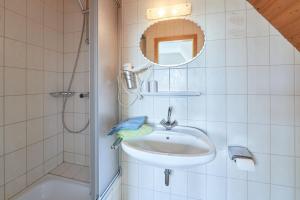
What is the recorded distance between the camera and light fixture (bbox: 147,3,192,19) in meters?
1.19

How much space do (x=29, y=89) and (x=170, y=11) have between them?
1.34 m

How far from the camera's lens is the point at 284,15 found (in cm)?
92

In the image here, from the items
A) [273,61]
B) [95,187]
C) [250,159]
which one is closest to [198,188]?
[250,159]

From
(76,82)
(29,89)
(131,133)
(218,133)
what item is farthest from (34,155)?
(218,133)

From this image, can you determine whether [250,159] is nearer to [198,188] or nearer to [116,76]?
[198,188]

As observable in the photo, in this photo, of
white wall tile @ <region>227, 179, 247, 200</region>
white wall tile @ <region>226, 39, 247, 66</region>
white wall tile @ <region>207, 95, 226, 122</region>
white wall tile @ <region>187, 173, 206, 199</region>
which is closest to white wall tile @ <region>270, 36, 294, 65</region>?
white wall tile @ <region>226, 39, 247, 66</region>

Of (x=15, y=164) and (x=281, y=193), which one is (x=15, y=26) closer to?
(x=15, y=164)

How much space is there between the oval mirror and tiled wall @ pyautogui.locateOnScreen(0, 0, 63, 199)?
3.11 feet

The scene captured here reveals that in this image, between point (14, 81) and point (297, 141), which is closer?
point (297, 141)

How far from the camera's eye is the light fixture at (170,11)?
1188 millimetres

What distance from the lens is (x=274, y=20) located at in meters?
1.01

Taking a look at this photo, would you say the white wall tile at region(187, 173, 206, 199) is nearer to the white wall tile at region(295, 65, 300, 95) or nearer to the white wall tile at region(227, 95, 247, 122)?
the white wall tile at region(227, 95, 247, 122)

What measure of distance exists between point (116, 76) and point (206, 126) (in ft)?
2.77

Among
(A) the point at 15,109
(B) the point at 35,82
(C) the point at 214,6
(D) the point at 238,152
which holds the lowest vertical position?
(D) the point at 238,152
